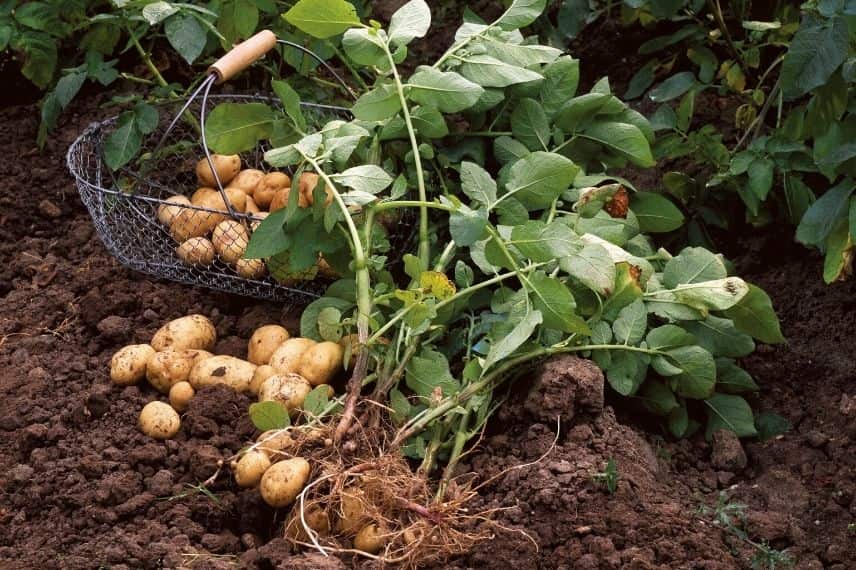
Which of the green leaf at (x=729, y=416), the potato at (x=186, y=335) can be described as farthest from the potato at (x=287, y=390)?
the green leaf at (x=729, y=416)

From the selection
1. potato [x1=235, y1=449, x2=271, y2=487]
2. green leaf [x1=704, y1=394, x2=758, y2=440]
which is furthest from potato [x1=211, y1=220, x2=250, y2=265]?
green leaf [x1=704, y1=394, x2=758, y2=440]

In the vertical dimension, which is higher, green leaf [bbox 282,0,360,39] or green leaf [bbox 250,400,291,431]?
green leaf [bbox 282,0,360,39]

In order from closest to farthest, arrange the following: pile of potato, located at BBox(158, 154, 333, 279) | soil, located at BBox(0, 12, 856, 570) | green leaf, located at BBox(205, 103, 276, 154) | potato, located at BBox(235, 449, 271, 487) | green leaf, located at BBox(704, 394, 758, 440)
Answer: soil, located at BBox(0, 12, 856, 570) < potato, located at BBox(235, 449, 271, 487) < green leaf, located at BBox(704, 394, 758, 440) < green leaf, located at BBox(205, 103, 276, 154) < pile of potato, located at BBox(158, 154, 333, 279)

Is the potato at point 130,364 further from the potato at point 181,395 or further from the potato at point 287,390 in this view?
the potato at point 287,390

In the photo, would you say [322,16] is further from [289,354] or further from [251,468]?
[251,468]

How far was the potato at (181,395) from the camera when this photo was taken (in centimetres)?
243

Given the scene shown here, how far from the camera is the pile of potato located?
2.68 meters

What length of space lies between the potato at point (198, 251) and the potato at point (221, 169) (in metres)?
0.22

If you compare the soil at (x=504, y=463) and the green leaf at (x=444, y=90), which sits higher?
the green leaf at (x=444, y=90)

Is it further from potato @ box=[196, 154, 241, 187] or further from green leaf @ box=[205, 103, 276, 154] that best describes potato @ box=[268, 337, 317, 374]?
potato @ box=[196, 154, 241, 187]

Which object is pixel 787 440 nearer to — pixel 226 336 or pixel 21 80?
pixel 226 336

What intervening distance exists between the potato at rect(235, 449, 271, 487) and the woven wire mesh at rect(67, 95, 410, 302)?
540 millimetres

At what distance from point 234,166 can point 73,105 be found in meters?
1.10

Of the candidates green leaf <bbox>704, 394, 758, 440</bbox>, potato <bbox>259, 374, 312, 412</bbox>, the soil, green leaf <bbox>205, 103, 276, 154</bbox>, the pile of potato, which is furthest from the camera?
the pile of potato
